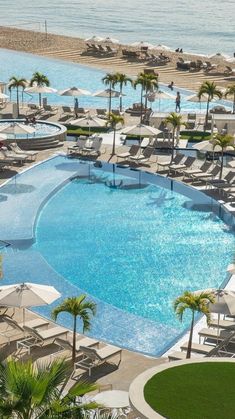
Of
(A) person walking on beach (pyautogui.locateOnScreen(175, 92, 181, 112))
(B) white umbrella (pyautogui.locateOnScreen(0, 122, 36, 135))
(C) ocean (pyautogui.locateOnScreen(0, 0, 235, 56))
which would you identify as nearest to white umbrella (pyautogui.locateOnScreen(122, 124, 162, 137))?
(B) white umbrella (pyautogui.locateOnScreen(0, 122, 36, 135))

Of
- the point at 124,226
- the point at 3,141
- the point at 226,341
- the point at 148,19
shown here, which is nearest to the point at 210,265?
the point at 124,226

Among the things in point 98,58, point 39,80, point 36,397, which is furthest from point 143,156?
point 98,58

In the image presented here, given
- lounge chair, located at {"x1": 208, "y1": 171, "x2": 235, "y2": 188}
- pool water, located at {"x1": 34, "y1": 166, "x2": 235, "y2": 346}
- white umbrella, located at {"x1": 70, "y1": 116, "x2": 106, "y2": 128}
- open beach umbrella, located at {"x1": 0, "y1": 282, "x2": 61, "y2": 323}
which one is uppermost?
white umbrella, located at {"x1": 70, "y1": 116, "x2": 106, "y2": 128}

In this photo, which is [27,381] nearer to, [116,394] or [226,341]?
[116,394]

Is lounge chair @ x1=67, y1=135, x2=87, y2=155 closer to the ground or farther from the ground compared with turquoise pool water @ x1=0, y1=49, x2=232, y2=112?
farther from the ground

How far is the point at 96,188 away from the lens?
26328mm

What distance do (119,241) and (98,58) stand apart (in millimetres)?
31366

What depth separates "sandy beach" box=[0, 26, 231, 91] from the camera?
150ft

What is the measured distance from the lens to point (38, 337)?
51.2 ft

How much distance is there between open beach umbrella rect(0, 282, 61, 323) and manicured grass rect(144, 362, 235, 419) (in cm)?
486

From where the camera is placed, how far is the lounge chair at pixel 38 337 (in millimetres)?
15543

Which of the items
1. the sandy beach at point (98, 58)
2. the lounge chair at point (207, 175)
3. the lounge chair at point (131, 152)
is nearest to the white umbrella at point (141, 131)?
the lounge chair at point (131, 152)

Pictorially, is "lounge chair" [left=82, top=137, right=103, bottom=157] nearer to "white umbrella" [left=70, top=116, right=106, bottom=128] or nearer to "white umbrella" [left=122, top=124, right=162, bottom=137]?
"white umbrella" [left=70, top=116, right=106, bottom=128]

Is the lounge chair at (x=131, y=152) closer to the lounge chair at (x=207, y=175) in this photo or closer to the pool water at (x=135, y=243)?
the pool water at (x=135, y=243)
